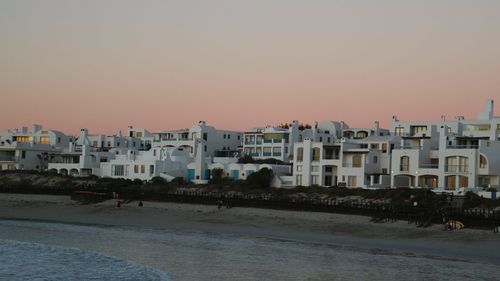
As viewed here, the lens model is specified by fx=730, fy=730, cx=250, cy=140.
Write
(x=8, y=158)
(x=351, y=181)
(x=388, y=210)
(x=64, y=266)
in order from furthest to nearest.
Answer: (x=8, y=158)
(x=351, y=181)
(x=388, y=210)
(x=64, y=266)

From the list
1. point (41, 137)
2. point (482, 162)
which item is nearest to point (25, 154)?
point (41, 137)

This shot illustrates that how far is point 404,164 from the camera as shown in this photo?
6962 cm

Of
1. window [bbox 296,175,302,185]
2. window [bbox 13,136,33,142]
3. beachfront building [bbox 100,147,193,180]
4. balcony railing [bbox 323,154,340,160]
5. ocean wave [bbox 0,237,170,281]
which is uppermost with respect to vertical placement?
window [bbox 13,136,33,142]

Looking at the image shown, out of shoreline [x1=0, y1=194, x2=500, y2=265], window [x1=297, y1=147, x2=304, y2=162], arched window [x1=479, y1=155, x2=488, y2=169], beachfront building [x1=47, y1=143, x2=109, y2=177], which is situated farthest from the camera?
beachfront building [x1=47, y1=143, x2=109, y2=177]

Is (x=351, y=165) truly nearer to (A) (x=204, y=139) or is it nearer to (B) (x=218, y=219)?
(B) (x=218, y=219)

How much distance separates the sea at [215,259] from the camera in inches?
1110

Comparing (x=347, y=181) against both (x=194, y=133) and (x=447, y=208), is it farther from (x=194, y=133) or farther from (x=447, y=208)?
(x=194, y=133)

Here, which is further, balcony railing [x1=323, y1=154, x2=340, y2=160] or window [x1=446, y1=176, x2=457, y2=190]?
balcony railing [x1=323, y1=154, x2=340, y2=160]

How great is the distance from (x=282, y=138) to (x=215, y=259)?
63.0m

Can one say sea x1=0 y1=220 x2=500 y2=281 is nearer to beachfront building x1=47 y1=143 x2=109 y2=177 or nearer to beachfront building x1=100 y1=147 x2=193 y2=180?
beachfront building x1=100 y1=147 x2=193 y2=180

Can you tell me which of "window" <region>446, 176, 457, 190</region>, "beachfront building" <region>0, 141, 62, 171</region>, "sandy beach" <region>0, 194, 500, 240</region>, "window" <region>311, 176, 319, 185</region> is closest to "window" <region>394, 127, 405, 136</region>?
"window" <region>311, 176, 319, 185</region>

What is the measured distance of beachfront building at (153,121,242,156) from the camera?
334ft

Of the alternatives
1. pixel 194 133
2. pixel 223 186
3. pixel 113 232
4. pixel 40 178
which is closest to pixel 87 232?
pixel 113 232

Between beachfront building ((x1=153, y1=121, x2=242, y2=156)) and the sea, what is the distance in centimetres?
5738
